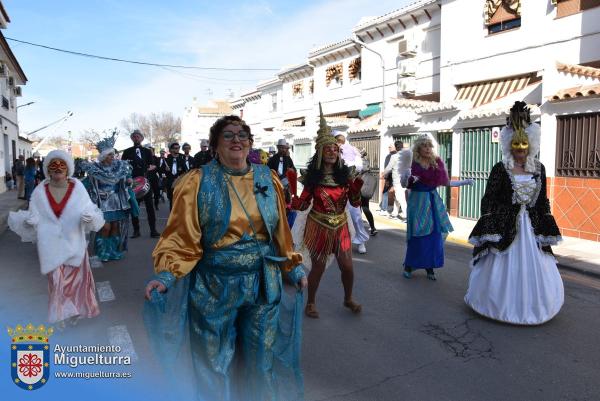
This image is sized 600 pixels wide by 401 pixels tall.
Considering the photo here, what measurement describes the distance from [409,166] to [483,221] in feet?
5.30

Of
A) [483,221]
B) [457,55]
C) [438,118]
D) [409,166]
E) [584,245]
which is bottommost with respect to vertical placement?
[584,245]

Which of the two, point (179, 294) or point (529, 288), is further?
point (529, 288)

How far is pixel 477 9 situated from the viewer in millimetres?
15031

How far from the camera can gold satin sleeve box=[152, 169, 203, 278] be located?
2602mm

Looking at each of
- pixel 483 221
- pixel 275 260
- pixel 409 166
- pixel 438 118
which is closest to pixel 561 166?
pixel 438 118

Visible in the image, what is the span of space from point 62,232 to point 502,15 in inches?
543

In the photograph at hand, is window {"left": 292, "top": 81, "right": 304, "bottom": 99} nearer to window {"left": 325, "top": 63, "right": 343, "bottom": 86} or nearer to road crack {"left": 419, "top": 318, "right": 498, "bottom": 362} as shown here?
window {"left": 325, "top": 63, "right": 343, "bottom": 86}

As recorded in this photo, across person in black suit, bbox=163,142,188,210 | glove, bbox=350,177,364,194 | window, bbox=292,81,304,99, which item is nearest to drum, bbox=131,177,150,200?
person in black suit, bbox=163,142,188,210

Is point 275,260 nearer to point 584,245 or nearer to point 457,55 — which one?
point 584,245

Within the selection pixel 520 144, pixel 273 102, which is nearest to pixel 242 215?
pixel 520 144

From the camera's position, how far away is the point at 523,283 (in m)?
4.72

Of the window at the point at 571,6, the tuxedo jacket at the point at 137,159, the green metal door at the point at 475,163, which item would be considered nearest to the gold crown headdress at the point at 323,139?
the tuxedo jacket at the point at 137,159

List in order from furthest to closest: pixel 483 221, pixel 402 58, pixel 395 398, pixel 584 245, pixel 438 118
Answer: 1. pixel 402 58
2. pixel 438 118
3. pixel 584 245
4. pixel 483 221
5. pixel 395 398

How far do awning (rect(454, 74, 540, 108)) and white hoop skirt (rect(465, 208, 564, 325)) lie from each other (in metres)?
9.99
